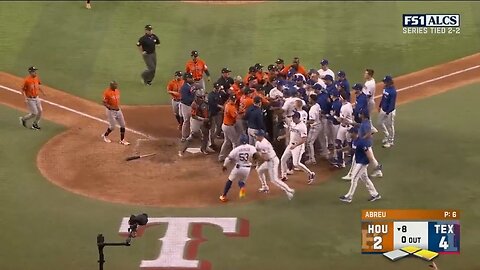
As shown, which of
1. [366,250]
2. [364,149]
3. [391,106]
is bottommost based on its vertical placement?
[366,250]

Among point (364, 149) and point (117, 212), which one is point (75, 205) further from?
point (364, 149)

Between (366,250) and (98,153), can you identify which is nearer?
(366,250)

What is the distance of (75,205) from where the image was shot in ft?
66.9

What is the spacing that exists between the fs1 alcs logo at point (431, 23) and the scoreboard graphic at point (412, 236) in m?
13.1

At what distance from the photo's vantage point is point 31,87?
942 inches

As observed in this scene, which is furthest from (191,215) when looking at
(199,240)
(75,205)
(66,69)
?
(66,69)

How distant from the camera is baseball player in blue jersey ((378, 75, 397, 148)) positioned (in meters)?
22.4

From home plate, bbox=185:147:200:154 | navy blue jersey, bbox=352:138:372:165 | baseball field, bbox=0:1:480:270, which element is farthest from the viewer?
home plate, bbox=185:147:200:154

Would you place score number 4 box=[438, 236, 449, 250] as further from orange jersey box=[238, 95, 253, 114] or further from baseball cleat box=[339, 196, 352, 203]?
orange jersey box=[238, 95, 253, 114]

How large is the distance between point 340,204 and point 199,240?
Result: 11.4 ft

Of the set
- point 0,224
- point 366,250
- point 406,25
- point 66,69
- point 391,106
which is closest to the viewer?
point 366,250

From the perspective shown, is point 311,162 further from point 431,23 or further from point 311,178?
point 431,23

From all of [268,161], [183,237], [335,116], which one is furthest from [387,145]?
[183,237]

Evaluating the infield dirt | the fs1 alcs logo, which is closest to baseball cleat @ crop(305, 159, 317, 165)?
the infield dirt
